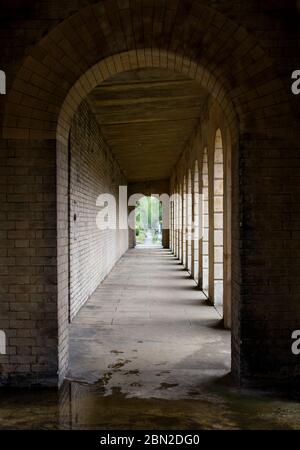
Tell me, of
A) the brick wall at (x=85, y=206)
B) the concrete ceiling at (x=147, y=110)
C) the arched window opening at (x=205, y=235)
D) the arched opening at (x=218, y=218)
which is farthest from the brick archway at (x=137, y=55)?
the arched window opening at (x=205, y=235)

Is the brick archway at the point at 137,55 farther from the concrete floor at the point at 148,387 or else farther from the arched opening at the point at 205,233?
the arched opening at the point at 205,233

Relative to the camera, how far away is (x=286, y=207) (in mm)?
4668

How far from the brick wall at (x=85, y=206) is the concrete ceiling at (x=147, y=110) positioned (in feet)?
1.63

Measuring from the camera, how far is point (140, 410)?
4.11 meters

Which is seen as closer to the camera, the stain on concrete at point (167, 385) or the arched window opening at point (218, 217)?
the stain on concrete at point (167, 385)

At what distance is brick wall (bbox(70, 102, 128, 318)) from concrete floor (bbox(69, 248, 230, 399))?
0.52m

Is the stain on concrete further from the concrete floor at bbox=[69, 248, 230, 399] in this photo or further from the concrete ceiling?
the concrete ceiling

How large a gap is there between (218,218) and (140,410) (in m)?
5.26

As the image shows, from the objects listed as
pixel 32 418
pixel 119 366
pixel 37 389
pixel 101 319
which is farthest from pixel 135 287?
pixel 32 418

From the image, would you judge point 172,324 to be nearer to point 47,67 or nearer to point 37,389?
point 37,389

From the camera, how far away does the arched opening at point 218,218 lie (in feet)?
28.8

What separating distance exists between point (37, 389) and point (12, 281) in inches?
46.2

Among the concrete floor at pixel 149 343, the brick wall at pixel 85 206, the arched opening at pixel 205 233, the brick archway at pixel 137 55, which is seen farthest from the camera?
the arched opening at pixel 205 233

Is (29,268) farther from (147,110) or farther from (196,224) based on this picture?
(196,224)
